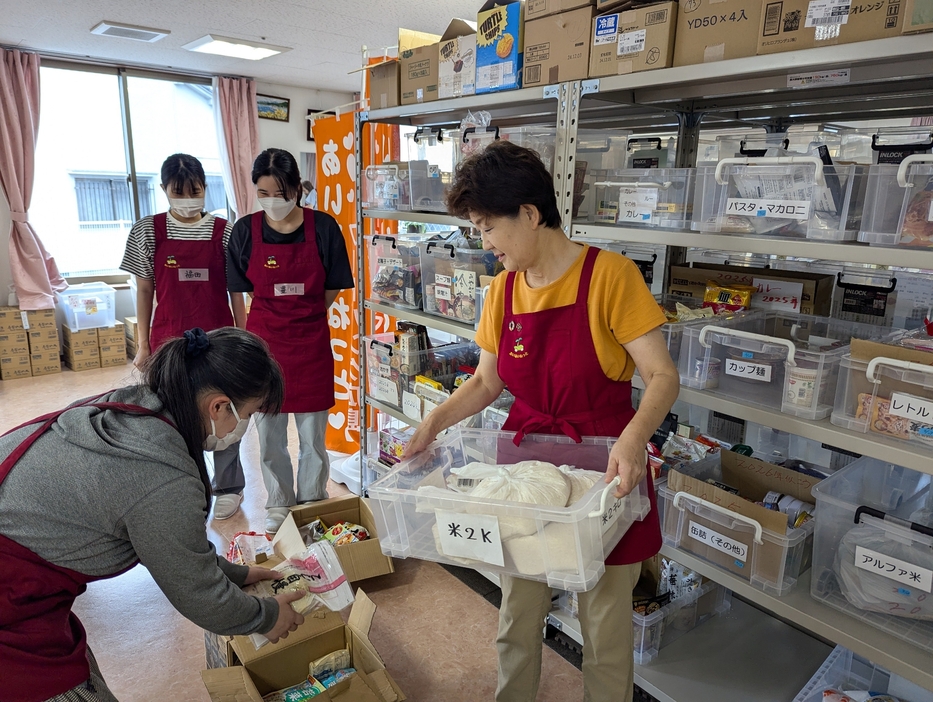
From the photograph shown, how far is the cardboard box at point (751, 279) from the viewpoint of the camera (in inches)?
74.7

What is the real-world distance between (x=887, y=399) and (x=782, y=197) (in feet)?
1.73

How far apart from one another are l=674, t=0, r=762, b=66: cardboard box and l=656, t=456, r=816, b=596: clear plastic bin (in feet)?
3.74

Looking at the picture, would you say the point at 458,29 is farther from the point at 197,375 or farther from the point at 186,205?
the point at 197,375

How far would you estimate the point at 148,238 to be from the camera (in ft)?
9.64

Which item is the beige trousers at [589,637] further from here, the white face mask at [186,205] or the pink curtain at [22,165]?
the pink curtain at [22,165]

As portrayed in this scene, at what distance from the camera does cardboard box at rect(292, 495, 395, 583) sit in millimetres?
2533

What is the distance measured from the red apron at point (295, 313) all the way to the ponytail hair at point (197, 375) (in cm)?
148

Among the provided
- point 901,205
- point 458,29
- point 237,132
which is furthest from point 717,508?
point 237,132

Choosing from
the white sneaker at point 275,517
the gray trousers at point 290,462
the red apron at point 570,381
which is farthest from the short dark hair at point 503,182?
the white sneaker at point 275,517

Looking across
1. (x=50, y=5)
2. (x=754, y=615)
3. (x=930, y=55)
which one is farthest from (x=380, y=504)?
(x=50, y=5)

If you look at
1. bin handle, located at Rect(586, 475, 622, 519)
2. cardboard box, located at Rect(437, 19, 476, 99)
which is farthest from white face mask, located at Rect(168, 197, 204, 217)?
bin handle, located at Rect(586, 475, 622, 519)

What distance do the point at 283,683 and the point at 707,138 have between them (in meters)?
2.33

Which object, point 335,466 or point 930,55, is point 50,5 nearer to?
point 335,466

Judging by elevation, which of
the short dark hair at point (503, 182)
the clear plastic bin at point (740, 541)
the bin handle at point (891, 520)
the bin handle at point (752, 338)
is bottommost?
the clear plastic bin at point (740, 541)
